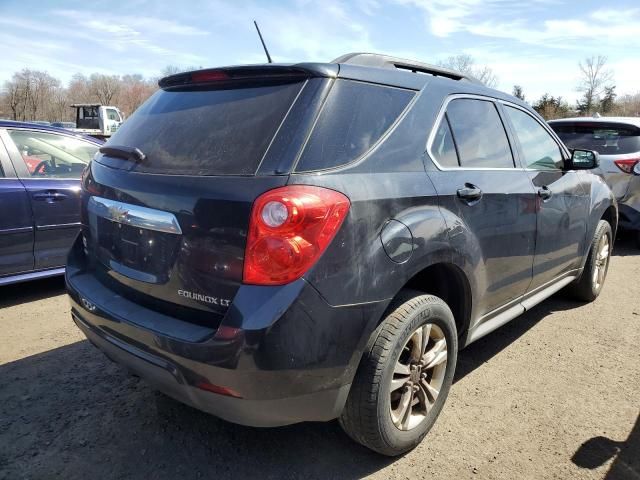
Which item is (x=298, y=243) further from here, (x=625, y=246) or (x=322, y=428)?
(x=625, y=246)

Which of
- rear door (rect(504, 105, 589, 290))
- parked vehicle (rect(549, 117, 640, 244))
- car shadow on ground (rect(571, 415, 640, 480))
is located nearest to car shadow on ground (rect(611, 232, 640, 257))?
parked vehicle (rect(549, 117, 640, 244))

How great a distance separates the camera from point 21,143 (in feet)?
14.4

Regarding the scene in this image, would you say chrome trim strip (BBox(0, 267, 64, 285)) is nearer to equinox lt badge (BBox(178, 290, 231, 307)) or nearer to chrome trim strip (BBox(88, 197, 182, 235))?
chrome trim strip (BBox(88, 197, 182, 235))

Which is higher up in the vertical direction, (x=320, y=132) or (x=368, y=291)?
(x=320, y=132)

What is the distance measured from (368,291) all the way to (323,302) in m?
0.22

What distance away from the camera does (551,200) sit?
330 centimetres

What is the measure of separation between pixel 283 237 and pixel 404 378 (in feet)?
3.19

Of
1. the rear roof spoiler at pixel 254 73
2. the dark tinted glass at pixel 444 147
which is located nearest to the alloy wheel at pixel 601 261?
the dark tinted glass at pixel 444 147

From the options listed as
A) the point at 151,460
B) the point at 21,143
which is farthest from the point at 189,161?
the point at 21,143

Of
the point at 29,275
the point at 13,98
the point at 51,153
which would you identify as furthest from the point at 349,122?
the point at 13,98

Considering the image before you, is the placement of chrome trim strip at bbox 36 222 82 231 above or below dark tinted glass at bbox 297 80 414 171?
below

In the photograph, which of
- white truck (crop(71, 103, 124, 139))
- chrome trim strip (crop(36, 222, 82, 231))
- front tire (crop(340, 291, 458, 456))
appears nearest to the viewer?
front tire (crop(340, 291, 458, 456))

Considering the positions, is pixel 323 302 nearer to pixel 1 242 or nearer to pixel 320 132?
pixel 320 132

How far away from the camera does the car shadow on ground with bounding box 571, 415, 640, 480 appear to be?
225cm
